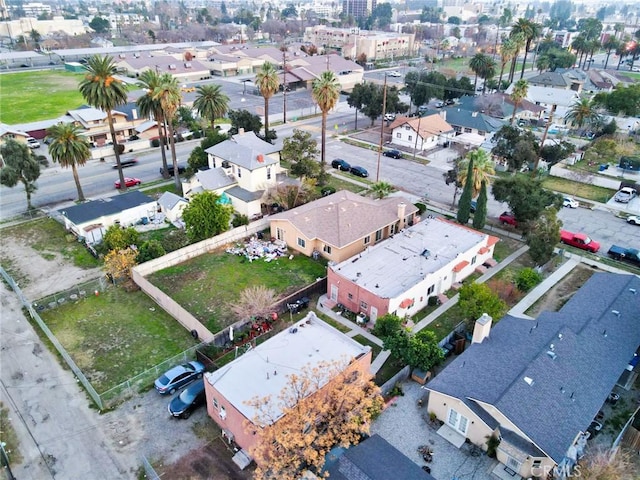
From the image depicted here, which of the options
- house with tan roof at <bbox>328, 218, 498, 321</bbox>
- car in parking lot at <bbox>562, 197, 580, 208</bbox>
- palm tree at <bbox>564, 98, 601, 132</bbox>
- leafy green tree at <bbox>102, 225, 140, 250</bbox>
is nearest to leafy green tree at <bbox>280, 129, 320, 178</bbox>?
house with tan roof at <bbox>328, 218, 498, 321</bbox>

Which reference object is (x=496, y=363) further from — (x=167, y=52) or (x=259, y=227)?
(x=167, y=52)

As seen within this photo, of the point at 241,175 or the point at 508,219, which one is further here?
the point at 241,175

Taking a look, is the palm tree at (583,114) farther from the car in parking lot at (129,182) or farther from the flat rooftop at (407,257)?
the car in parking lot at (129,182)

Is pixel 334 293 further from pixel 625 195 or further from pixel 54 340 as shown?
pixel 625 195

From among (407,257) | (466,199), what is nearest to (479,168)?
(466,199)

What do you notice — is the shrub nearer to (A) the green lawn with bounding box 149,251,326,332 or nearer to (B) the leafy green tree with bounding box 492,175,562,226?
(B) the leafy green tree with bounding box 492,175,562,226
